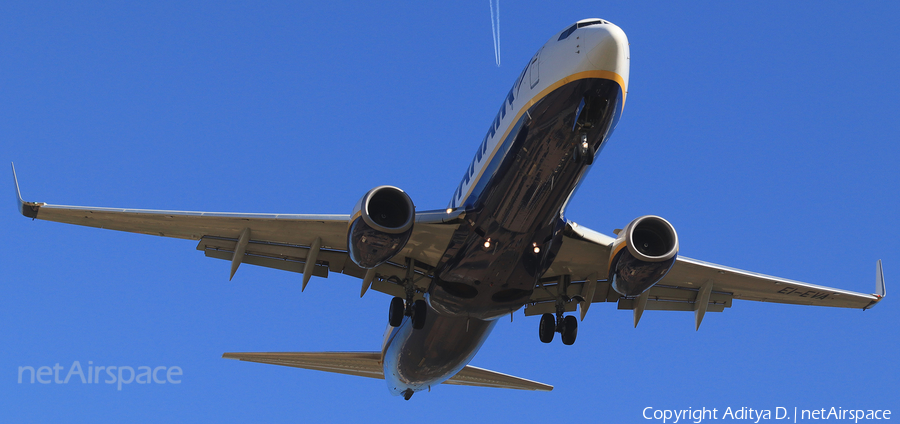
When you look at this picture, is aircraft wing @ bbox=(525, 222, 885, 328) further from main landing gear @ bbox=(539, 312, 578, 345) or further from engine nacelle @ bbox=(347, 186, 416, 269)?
engine nacelle @ bbox=(347, 186, 416, 269)

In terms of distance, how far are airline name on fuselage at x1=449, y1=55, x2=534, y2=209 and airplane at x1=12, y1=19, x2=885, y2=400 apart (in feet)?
0.19

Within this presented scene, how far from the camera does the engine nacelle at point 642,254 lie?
15.6 meters

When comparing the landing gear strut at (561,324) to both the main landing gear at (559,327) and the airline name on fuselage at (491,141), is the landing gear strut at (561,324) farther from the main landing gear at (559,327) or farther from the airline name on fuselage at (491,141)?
the airline name on fuselage at (491,141)

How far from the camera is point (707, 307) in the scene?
68.4 ft

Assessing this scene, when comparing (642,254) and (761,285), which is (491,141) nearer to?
(642,254)

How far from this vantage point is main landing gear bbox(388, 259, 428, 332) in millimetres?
17984

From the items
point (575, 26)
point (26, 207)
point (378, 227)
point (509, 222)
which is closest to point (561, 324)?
point (509, 222)

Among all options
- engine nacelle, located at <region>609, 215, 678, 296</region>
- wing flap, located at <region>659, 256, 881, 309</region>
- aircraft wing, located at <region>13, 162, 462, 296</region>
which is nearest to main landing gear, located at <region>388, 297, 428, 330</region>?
aircraft wing, located at <region>13, 162, 462, 296</region>

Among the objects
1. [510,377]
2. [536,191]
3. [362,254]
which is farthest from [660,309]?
[362,254]

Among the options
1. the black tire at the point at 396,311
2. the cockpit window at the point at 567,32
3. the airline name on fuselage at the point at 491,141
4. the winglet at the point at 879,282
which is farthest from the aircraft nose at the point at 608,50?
the winglet at the point at 879,282

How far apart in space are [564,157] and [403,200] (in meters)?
3.26

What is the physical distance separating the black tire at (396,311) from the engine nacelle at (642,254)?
4.97 m

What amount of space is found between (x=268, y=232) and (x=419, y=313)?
3.95m

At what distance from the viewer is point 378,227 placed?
14586 mm
